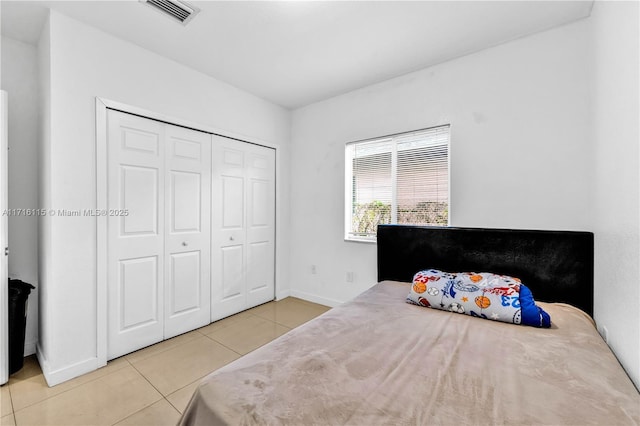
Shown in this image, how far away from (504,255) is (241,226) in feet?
8.59

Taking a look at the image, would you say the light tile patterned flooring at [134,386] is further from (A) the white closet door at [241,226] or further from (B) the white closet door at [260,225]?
(B) the white closet door at [260,225]

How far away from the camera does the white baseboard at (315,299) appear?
3519 millimetres

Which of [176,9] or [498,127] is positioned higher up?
[176,9]

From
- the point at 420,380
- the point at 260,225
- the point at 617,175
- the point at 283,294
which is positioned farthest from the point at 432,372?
the point at 283,294

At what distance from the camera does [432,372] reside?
113 centimetres

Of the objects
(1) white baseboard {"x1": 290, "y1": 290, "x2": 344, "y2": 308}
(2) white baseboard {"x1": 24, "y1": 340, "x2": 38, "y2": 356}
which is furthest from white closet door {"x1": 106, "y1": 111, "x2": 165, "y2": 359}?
(1) white baseboard {"x1": 290, "y1": 290, "x2": 344, "y2": 308}

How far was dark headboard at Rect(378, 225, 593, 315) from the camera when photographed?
1.96 m

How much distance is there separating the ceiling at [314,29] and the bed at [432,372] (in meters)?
1.65

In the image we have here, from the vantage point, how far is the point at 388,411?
0.90 metres

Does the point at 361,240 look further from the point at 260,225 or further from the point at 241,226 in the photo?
the point at 241,226

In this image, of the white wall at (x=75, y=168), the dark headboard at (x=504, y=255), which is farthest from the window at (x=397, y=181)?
the white wall at (x=75, y=168)

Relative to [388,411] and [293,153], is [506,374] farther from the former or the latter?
[293,153]

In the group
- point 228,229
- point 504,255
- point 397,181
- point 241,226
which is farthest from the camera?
point 241,226

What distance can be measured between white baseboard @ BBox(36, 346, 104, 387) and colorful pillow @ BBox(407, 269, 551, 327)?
2408 mm
